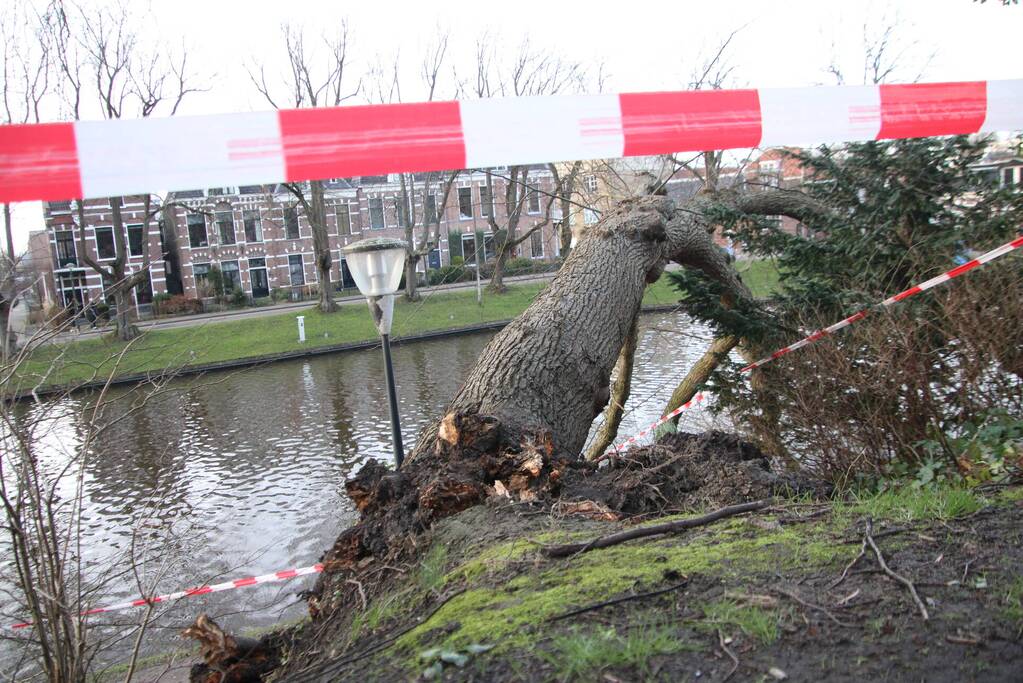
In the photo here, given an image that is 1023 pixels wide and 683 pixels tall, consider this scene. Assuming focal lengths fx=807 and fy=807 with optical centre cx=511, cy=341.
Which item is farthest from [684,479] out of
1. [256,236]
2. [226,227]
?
[256,236]

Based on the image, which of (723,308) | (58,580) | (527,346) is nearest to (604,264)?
(527,346)

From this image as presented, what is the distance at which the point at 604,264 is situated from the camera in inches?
270

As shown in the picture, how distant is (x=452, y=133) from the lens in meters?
3.65

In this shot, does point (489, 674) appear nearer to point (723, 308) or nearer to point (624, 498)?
point (624, 498)

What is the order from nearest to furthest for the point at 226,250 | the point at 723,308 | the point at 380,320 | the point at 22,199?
the point at 22,199, the point at 380,320, the point at 723,308, the point at 226,250

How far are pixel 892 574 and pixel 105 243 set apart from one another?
45.3 m

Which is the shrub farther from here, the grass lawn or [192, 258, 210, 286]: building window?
[192, 258, 210, 286]: building window

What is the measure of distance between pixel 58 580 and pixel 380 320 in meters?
3.96

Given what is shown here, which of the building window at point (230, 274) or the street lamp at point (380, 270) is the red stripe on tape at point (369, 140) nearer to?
the street lamp at point (380, 270)

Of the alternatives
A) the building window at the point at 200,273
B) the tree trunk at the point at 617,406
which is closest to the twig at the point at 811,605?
the tree trunk at the point at 617,406

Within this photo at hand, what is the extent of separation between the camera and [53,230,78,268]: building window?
41.2 meters

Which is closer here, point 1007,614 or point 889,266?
point 1007,614

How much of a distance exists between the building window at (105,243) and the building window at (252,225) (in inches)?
262

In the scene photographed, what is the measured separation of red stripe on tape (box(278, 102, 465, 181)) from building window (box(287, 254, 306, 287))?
4428 centimetres
